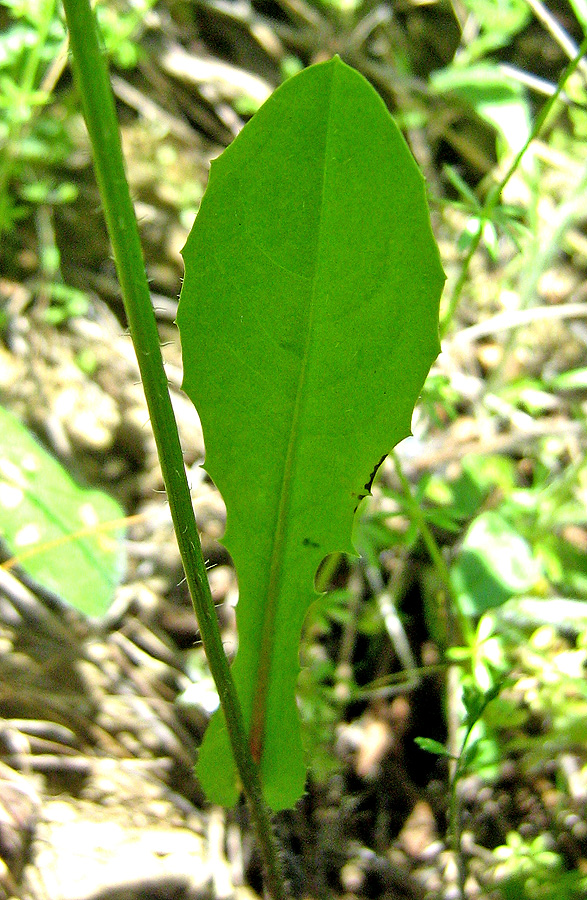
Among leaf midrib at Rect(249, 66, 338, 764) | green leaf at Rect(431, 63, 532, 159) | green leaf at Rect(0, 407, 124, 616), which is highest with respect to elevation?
green leaf at Rect(431, 63, 532, 159)

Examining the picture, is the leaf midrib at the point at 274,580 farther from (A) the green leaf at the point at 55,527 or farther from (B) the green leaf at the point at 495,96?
(B) the green leaf at the point at 495,96

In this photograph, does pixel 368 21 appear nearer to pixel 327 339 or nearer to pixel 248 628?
pixel 327 339

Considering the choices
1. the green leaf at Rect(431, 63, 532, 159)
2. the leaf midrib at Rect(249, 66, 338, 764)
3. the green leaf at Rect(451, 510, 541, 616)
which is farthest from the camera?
the green leaf at Rect(431, 63, 532, 159)

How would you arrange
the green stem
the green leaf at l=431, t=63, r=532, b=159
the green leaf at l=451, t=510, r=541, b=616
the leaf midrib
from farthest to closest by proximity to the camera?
1. the green leaf at l=431, t=63, r=532, b=159
2. the green leaf at l=451, t=510, r=541, b=616
3. the leaf midrib
4. the green stem

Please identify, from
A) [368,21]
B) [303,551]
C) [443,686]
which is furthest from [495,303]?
[303,551]

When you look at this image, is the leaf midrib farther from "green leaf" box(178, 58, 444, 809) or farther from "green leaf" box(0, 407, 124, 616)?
"green leaf" box(0, 407, 124, 616)

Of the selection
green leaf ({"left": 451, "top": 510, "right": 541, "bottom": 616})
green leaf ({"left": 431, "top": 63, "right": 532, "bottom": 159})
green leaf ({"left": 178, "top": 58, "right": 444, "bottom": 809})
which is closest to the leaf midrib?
green leaf ({"left": 178, "top": 58, "right": 444, "bottom": 809})
